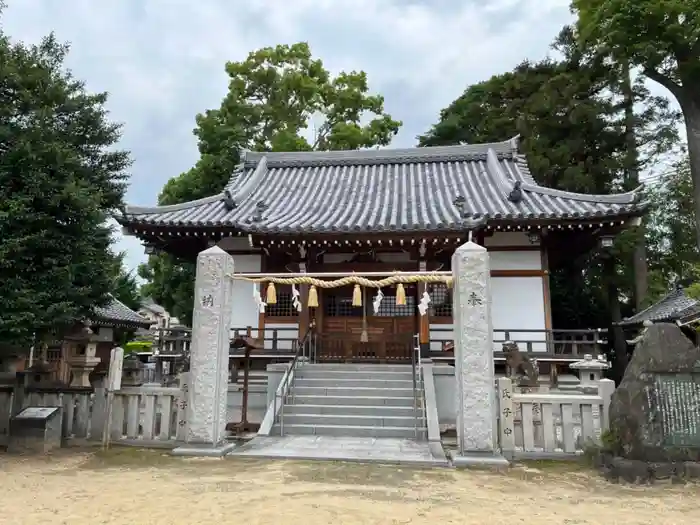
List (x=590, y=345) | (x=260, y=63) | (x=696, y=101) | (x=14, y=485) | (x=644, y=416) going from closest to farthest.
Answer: (x=14, y=485), (x=644, y=416), (x=590, y=345), (x=696, y=101), (x=260, y=63)

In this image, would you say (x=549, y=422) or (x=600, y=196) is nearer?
(x=549, y=422)

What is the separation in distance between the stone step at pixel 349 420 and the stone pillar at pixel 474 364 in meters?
2.15

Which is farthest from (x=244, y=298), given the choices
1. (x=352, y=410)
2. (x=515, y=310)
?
(x=515, y=310)

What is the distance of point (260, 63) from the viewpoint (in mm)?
28531

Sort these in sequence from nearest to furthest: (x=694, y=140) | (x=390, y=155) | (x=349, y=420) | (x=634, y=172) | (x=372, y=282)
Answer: (x=372, y=282) < (x=349, y=420) < (x=694, y=140) < (x=390, y=155) < (x=634, y=172)

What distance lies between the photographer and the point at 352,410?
9.79 meters

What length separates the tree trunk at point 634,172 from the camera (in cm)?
1997

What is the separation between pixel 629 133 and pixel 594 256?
5.65 m

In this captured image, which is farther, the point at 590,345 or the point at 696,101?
the point at 696,101

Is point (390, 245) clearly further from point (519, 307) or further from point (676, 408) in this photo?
point (676, 408)

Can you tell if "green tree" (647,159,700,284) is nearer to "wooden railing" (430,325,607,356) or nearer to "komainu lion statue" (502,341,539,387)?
"wooden railing" (430,325,607,356)

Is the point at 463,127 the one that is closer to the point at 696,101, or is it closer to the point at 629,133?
the point at 629,133

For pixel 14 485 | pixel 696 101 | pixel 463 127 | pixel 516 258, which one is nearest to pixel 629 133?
pixel 696 101

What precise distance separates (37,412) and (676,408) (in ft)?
30.3
